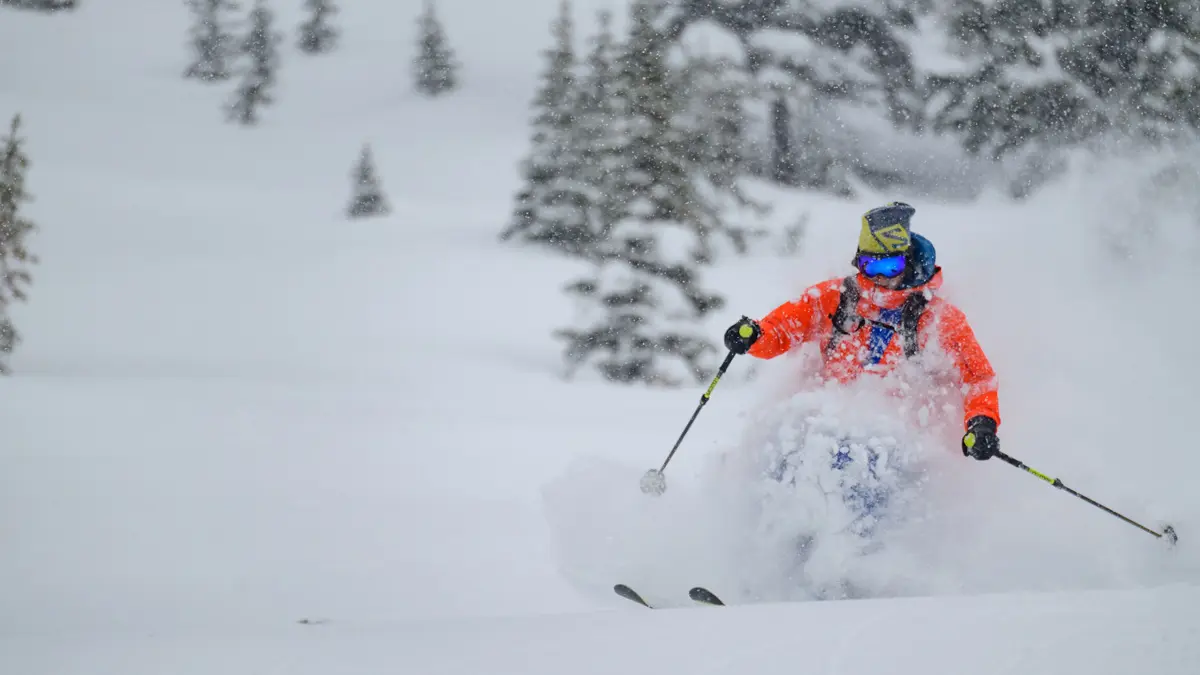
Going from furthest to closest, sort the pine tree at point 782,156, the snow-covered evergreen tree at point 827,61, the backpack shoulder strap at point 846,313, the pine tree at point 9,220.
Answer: the pine tree at point 782,156, the snow-covered evergreen tree at point 827,61, the pine tree at point 9,220, the backpack shoulder strap at point 846,313

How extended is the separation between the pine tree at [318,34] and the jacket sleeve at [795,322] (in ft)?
155

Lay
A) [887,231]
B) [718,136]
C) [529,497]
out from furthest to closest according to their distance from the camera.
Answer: [718,136] → [529,497] → [887,231]

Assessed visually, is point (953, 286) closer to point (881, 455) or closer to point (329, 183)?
point (881, 455)

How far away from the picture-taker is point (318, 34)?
48.7m

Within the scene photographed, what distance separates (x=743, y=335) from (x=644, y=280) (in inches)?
317

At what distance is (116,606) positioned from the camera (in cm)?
466

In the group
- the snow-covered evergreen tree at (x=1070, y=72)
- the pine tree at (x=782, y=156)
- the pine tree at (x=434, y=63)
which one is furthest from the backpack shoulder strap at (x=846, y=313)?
the pine tree at (x=434, y=63)

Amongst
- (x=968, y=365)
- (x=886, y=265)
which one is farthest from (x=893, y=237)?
(x=968, y=365)

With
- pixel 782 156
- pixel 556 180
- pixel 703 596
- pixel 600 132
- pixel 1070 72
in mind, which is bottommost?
pixel 782 156

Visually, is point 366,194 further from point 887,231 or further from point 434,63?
point 887,231

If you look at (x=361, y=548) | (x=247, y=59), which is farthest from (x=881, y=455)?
(x=247, y=59)

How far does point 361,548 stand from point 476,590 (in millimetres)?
868

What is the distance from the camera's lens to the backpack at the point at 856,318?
17.5 ft

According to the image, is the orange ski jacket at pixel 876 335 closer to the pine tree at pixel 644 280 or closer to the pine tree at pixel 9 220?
the pine tree at pixel 644 280
